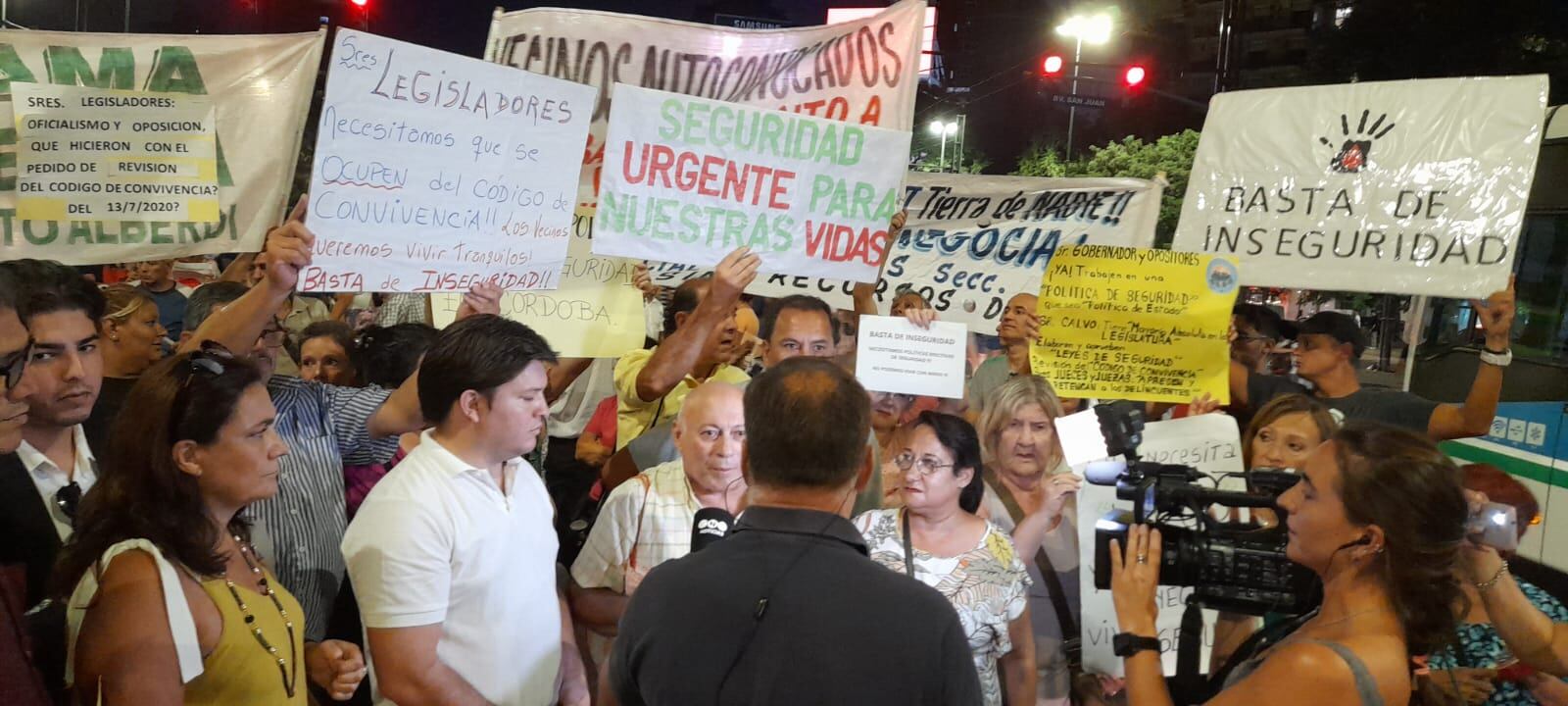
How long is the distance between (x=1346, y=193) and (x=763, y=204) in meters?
2.62

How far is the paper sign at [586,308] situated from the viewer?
4977 mm

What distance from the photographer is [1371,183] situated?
4.52 m

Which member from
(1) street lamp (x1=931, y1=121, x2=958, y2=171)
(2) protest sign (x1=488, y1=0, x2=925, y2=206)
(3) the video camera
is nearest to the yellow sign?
(2) protest sign (x1=488, y1=0, x2=925, y2=206)

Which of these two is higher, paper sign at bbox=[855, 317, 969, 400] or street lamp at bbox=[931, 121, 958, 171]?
street lamp at bbox=[931, 121, 958, 171]

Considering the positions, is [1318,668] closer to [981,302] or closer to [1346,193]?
[1346,193]

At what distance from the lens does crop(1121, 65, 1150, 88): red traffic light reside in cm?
1709

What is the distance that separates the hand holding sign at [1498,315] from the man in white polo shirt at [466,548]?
13.1ft

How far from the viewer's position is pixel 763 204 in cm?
438

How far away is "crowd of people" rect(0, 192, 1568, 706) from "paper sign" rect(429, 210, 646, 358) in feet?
2.39

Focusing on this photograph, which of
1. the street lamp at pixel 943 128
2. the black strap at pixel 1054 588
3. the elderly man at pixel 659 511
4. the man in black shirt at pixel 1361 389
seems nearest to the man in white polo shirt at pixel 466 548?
the elderly man at pixel 659 511

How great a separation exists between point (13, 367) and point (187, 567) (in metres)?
0.57

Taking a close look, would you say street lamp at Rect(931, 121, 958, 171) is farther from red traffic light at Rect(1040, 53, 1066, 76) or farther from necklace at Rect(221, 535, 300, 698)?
necklace at Rect(221, 535, 300, 698)

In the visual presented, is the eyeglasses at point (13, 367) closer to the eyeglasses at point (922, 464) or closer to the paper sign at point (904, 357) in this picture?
the eyeglasses at point (922, 464)

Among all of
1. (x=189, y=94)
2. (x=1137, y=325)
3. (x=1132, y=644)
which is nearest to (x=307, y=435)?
(x=189, y=94)
